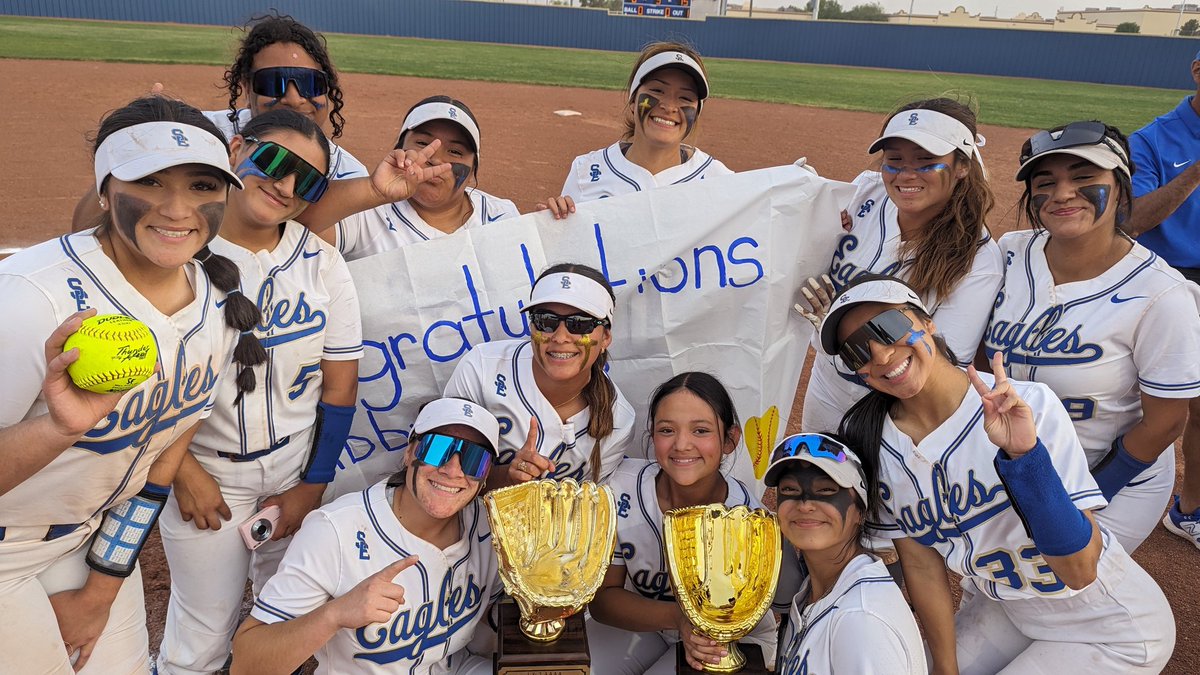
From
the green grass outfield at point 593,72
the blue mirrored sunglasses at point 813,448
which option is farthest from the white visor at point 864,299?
the green grass outfield at point 593,72

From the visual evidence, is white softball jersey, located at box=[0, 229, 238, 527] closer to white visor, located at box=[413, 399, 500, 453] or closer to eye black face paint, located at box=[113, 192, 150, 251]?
eye black face paint, located at box=[113, 192, 150, 251]

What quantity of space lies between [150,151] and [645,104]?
245 cm

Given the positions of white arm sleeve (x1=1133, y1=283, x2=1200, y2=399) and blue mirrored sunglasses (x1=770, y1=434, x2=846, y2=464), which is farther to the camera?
white arm sleeve (x1=1133, y1=283, x2=1200, y2=399)

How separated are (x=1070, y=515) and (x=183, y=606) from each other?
127 inches

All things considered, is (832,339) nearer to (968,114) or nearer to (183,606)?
(968,114)

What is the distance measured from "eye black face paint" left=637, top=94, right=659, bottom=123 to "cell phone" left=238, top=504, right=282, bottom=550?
2536 millimetres

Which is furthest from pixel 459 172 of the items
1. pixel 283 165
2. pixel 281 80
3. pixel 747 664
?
pixel 747 664

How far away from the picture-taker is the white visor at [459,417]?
303 centimetres

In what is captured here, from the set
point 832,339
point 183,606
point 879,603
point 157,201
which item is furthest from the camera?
point 183,606

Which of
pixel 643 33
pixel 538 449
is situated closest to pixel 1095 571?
pixel 538 449

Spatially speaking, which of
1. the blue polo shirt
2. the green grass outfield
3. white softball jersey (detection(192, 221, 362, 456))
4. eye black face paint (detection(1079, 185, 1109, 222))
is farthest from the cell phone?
the green grass outfield

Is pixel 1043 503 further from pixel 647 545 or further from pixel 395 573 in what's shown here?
pixel 395 573

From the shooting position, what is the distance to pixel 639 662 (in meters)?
3.52

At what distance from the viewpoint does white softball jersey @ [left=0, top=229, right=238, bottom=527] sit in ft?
7.40
